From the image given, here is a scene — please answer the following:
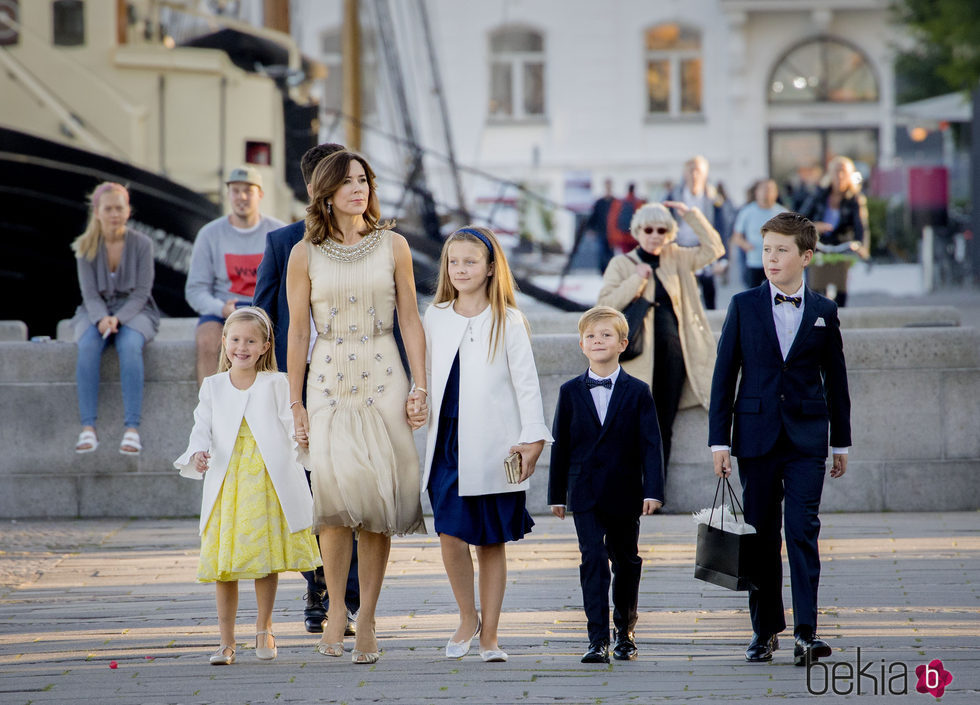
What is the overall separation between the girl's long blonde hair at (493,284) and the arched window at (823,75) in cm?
3159

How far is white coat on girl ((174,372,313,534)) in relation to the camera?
5.72 metres

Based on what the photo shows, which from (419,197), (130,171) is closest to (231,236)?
(130,171)

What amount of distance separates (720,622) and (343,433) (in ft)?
6.18

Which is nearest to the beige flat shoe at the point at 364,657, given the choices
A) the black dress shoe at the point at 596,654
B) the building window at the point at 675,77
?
the black dress shoe at the point at 596,654

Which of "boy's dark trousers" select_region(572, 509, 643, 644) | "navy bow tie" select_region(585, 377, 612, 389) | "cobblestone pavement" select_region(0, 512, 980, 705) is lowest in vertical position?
"cobblestone pavement" select_region(0, 512, 980, 705)

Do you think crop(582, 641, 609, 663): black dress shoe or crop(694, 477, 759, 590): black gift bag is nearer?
crop(694, 477, 759, 590): black gift bag

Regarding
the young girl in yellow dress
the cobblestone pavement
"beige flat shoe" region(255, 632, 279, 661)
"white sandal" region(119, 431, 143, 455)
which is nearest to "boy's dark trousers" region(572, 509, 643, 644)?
the cobblestone pavement

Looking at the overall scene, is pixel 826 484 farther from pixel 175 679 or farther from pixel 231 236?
pixel 175 679

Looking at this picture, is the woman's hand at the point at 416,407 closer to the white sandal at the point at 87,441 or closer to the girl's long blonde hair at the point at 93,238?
the white sandal at the point at 87,441

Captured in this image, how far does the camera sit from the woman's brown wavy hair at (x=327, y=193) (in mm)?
5719

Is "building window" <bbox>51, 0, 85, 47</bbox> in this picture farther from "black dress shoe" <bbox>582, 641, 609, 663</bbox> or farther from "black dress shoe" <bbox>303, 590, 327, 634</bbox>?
"black dress shoe" <bbox>582, 641, 609, 663</bbox>

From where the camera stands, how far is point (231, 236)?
27.8 ft

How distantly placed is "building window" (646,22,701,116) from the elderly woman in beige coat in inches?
1118

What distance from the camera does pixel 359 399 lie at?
18.5 feet
